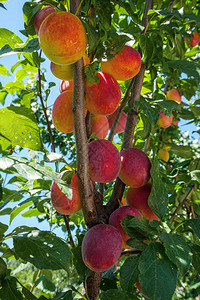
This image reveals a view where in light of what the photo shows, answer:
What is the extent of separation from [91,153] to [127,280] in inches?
14.3

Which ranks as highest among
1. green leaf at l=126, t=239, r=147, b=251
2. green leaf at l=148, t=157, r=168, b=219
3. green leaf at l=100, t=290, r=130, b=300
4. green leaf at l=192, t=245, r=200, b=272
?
green leaf at l=148, t=157, r=168, b=219

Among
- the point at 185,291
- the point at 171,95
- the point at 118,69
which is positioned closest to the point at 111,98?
the point at 118,69

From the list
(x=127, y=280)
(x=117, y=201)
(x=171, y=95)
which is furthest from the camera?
(x=171, y=95)

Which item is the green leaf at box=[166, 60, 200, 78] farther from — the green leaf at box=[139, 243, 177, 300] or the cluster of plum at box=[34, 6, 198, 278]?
the green leaf at box=[139, 243, 177, 300]

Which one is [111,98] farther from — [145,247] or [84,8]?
[145,247]

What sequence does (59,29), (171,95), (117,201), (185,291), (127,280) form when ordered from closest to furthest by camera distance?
(59,29) < (127,280) < (117,201) < (171,95) < (185,291)

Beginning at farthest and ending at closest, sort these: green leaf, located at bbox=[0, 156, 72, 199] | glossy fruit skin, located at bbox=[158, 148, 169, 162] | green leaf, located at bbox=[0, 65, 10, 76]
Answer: glossy fruit skin, located at bbox=[158, 148, 169, 162]
green leaf, located at bbox=[0, 65, 10, 76]
green leaf, located at bbox=[0, 156, 72, 199]

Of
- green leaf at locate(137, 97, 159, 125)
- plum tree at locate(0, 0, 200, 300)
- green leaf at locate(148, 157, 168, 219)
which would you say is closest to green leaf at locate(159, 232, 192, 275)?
plum tree at locate(0, 0, 200, 300)

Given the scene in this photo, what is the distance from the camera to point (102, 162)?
0.79 meters

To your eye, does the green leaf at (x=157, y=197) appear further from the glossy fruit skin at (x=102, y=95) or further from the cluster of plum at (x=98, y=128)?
the glossy fruit skin at (x=102, y=95)

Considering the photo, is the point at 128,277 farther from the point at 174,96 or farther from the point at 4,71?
the point at 174,96

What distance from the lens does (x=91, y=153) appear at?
81cm

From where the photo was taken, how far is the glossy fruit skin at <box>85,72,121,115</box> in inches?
31.3

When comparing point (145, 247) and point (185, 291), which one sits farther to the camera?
point (185, 291)
